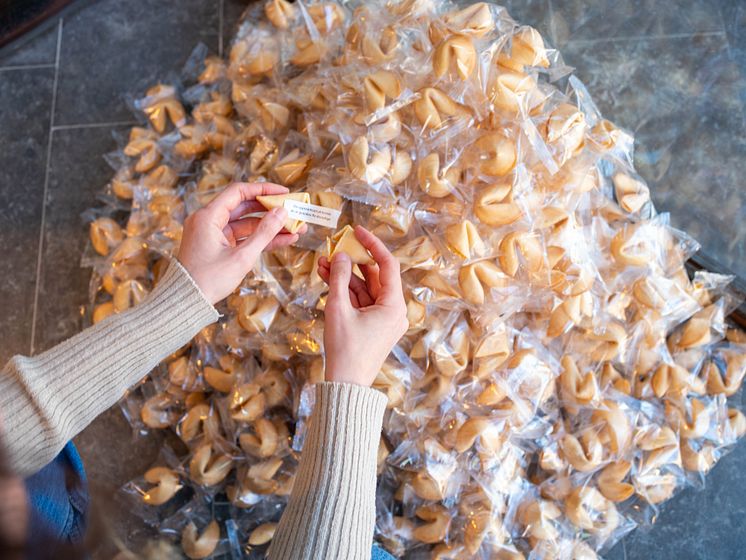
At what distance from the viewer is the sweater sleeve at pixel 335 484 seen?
A: 64 cm

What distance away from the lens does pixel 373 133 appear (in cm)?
88

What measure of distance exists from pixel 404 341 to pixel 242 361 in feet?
0.89

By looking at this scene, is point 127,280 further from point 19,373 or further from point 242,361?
point 19,373

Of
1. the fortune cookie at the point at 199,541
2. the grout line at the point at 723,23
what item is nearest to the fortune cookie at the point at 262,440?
the fortune cookie at the point at 199,541

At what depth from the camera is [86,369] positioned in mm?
698

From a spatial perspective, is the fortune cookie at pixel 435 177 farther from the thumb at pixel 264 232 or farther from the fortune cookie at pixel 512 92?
the thumb at pixel 264 232

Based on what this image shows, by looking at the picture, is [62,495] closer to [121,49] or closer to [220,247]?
[220,247]

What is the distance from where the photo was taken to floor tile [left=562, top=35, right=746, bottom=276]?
112 centimetres

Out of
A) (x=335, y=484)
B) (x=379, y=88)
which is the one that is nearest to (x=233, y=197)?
(x=379, y=88)

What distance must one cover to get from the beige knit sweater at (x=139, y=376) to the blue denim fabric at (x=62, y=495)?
0.04m

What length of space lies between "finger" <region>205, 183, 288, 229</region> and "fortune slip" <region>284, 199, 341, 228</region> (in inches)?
1.3

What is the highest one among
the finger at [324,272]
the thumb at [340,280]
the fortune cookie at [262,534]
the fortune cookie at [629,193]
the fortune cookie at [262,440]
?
the thumb at [340,280]

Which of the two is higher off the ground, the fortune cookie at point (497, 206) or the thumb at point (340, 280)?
the thumb at point (340, 280)

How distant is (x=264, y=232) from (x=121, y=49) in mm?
771
